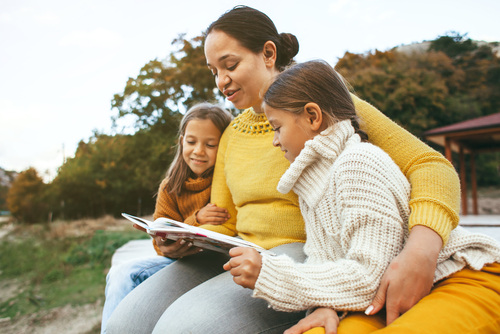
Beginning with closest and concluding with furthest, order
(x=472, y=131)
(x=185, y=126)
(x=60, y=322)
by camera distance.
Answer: (x=185, y=126) < (x=60, y=322) < (x=472, y=131)

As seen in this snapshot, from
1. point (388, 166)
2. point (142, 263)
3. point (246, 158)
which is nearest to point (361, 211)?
point (388, 166)

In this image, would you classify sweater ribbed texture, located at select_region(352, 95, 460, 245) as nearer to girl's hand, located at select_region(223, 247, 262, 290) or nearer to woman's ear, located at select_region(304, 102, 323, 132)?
woman's ear, located at select_region(304, 102, 323, 132)

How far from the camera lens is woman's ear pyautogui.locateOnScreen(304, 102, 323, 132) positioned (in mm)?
1211

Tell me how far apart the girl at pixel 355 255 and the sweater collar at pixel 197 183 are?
0.94m

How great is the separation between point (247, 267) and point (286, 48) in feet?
4.17

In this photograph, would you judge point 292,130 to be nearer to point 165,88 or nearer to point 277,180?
point 277,180

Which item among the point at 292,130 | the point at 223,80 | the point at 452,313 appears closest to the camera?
the point at 452,313

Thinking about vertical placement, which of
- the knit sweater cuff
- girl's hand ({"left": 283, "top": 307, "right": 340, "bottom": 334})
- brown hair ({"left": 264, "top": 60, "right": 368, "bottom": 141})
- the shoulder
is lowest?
girl's hand ({"left": 283, "top": 307, "right": 340, "bottom": 334})

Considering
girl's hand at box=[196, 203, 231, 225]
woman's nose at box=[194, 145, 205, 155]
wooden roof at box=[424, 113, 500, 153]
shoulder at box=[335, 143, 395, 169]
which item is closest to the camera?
shoulder at box=[335, 143, 395, 169]

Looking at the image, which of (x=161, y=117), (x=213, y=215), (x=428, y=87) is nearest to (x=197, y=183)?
(x=213, y=215)

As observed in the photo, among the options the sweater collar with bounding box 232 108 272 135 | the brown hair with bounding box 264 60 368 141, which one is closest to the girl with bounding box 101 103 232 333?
the sweater collar with bounding box 232 108 272 135

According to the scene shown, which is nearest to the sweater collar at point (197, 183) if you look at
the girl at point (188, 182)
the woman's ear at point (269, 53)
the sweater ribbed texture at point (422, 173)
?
the girl at point (188, 182)

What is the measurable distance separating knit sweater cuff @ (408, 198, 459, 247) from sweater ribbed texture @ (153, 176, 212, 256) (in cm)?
130

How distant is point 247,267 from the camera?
2.95ft
